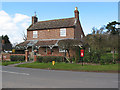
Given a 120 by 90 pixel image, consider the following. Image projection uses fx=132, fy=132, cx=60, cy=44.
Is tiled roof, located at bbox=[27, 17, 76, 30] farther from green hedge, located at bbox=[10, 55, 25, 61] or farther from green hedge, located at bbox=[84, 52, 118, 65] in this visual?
green hedge, located at bbox=[84, 52, 118, 65]

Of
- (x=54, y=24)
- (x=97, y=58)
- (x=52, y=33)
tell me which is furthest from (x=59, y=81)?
(x=54, y=24)

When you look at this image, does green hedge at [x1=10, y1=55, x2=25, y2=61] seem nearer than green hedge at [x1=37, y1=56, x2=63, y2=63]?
No

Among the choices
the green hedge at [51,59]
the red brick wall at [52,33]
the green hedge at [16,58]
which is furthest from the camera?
the red brick wall at [52,33]

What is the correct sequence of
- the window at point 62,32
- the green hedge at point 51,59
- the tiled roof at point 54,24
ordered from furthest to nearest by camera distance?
the tiled roof at point 54,24 < the window at point 62,32 < the green hedge at point 51,59

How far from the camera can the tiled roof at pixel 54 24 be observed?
96.4ft

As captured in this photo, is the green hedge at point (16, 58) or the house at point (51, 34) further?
the house at point (51, 34)

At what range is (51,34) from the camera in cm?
3045

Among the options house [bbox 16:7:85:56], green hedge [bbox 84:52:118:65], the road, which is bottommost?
the road

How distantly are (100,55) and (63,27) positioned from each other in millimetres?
12353

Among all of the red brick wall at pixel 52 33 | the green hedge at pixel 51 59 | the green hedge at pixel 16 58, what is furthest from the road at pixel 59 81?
the red brick wall at pixel 52 33

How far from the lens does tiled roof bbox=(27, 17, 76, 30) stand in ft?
96.4

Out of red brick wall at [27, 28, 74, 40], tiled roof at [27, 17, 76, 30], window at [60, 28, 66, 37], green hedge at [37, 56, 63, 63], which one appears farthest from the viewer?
tiled roof at [27, 17, 76, 30]

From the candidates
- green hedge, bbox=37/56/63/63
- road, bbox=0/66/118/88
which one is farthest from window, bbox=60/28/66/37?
road, bbox=0/66/118/88

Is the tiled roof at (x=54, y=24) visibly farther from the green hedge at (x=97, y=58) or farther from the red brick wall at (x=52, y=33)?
the green hedge at (x=97, y=58)
